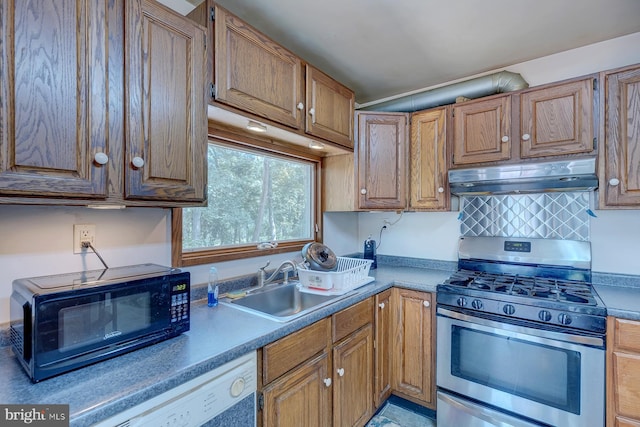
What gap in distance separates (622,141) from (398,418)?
214cm

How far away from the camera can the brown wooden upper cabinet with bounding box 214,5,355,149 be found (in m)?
1.39

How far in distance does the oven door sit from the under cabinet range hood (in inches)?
34.0

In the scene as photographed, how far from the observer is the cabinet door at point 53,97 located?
0.83m

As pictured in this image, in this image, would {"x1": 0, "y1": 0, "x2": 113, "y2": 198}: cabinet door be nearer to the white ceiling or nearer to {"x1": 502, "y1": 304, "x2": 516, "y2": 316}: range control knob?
the white ceiling

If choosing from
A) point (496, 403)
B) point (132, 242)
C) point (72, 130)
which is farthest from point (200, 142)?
point (496, 403)

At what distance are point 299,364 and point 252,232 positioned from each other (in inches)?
37.4

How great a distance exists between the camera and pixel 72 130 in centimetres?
94

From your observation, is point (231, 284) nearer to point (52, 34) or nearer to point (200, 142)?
point (200, 142)

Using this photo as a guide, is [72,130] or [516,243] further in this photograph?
[516,243]

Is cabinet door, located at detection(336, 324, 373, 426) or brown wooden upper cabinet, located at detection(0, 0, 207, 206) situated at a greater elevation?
brown wooden upper cabinet, located at detection(0, 0, 207, 206)

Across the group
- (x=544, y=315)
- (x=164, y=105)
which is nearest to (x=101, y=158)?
(x=164, y=105)

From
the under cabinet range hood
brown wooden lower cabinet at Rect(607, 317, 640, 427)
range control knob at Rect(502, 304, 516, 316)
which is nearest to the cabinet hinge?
range control knob at Rect(502, 304, 516, 316)

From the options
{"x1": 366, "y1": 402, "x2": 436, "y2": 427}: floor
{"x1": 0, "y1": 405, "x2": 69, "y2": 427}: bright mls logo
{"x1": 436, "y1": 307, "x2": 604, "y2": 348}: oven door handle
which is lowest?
{"x1": 366, "y1": 402, "x2": 436, "y2": 427}: floor

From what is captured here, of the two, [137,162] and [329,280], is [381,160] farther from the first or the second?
[137,162]
